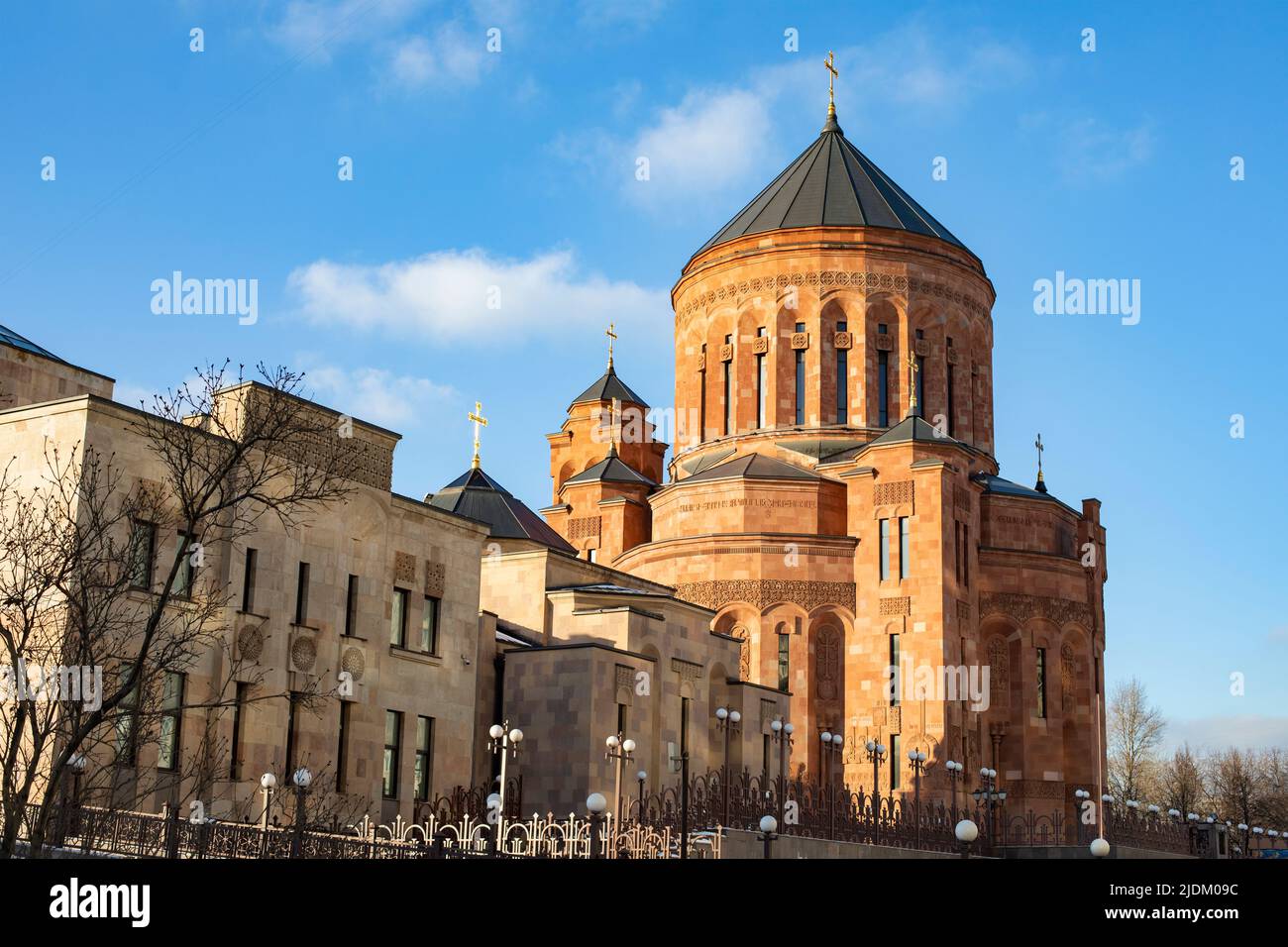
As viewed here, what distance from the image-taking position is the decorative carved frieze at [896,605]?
38.5m

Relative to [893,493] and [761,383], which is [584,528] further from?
[893,493]

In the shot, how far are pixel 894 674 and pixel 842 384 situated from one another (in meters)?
10.2

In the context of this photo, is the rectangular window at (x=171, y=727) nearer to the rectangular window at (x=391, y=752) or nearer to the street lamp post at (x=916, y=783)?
the rectangular window at (x=391, y=752)

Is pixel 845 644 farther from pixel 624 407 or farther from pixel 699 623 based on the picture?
pixel 624 407

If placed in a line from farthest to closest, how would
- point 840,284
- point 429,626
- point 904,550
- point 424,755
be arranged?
point 840,284
point 904,550
point 429,626
point 424,755

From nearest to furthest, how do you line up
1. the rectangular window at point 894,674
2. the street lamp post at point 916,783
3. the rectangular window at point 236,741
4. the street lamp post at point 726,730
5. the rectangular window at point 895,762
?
1. the rectangular window at point 236,741
2. the street lamp post at point 726,730
3. the street lamp post at point 916,783
4. the rectangular window at point 895,762
5. the rectangular window at point 894,674

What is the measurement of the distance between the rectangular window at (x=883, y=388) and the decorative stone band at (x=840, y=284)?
2.12 meters

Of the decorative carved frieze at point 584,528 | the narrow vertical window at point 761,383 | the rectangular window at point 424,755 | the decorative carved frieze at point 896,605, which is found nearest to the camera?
the rectangular window at point 424,755

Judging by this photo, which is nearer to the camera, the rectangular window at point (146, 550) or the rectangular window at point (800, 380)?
the rectangular window at point (146, 550)

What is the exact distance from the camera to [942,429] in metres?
44.5

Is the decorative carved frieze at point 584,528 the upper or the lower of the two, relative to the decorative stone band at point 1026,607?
upper

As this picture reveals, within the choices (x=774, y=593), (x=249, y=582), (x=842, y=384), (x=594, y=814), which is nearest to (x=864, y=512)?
(x=774, y=593)

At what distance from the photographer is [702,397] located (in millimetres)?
46625

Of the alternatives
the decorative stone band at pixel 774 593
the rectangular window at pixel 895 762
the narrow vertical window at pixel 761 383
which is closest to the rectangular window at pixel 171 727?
the decorative stone band at pixel 774 593
